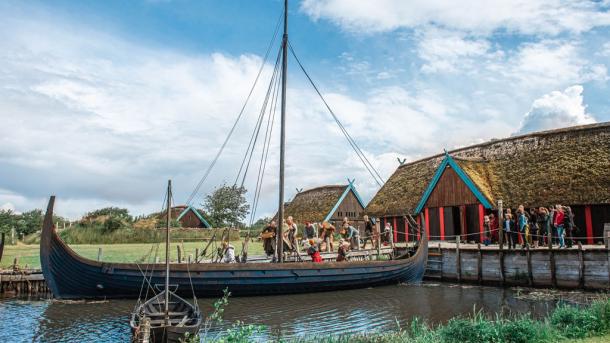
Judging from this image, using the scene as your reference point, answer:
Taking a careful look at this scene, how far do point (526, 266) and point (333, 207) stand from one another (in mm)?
21118

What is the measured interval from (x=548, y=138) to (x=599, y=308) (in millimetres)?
18277

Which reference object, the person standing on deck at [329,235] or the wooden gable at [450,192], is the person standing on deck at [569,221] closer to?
the wooden gable at [450,192]

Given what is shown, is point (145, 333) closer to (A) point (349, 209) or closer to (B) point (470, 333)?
(B) point (470, 333)

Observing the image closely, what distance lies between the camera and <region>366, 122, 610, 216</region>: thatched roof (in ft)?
72.4

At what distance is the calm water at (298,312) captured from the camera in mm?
12773

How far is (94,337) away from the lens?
12180 millimetres

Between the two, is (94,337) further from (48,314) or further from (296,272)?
(296,272)

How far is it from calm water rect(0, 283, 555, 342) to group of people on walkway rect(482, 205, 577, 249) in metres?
2.59

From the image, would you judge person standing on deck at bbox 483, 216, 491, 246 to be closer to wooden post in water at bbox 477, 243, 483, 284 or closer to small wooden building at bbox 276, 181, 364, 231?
wooden post in water at bbox 477, 243, 483, 284

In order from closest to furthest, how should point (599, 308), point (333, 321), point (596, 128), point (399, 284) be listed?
point (599, 308)
point (333, 321)
point (399, 284)
point (596, 128)

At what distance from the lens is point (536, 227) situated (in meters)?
21.5

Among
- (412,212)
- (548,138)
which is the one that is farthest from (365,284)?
(548,138)

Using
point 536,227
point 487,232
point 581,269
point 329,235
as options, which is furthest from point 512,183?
point 329,235

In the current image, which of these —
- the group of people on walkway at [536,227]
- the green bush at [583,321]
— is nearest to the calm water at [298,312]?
the group of people on walkway at [536,227]
